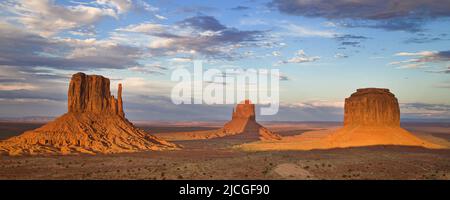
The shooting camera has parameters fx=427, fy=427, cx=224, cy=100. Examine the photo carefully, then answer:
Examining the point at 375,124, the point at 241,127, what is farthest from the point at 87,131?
the point at 241,127

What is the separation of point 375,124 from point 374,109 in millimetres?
2269

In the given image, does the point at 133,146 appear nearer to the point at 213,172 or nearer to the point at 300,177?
the point at 213,172

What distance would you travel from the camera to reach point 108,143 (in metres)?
58.9

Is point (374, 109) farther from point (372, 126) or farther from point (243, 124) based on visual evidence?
point (243, 124)

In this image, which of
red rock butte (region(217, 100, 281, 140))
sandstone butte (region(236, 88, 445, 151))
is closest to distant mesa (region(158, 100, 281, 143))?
red rock butte (region(217, 100, 281, 140))

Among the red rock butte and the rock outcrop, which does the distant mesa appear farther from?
the rock outcrop

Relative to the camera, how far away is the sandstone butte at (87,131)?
56219mm

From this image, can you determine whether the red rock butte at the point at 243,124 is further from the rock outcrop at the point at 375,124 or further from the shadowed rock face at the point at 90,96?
the shadowed rock face at the point at 90,96

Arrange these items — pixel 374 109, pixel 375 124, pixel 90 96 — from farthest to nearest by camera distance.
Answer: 1. pixel 90 96
2. pixel 375 124
3. pixel 374 109

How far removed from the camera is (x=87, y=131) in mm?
60062

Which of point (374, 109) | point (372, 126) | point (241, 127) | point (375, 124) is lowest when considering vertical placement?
point (241, 127)

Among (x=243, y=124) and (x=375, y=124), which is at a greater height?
(x=375, y=124)
